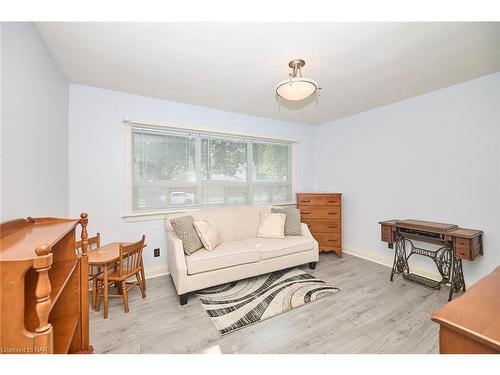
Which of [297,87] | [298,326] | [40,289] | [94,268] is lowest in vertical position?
[298,326]

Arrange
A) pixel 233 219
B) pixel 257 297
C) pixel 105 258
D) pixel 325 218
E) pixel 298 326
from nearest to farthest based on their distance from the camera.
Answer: pixel 298 326 → pixel 105 258 → pixel 257 297 → pixel 233 219 → pixel 325 218

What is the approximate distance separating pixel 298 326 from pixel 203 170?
7.69 ft

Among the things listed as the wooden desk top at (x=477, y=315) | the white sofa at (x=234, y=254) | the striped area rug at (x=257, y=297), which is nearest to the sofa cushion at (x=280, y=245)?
the white sofa at (x=234, y=254)

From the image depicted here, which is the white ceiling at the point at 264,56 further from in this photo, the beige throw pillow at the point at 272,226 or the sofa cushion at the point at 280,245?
the sofa cushion at the point at 280,245

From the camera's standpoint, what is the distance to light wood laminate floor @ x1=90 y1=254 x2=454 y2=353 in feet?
5.24

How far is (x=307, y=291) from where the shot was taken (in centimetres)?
239

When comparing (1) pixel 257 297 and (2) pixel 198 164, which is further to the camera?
(2) pixel 198 164

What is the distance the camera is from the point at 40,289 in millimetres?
698

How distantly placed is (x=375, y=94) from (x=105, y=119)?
138 inches

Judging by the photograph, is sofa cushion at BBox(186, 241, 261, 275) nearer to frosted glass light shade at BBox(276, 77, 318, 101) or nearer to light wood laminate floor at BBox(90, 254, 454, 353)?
light wood laminate floor at BBox(90, 254, 454, 353)

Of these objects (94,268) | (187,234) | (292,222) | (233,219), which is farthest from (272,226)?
(94,268)

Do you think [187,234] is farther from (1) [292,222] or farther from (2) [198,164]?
(1) [292,222]

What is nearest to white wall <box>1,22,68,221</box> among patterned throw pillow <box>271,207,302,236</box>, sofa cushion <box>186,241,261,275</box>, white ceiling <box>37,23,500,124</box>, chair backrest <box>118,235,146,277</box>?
white ceiling <box>37,23,500,124</box>
